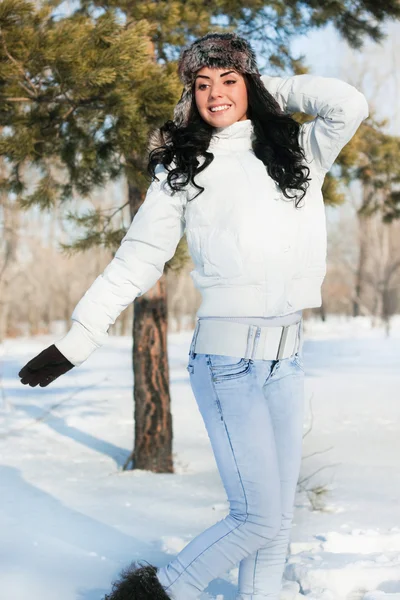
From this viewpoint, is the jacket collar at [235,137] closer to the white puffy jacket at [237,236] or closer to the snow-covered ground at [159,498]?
the white puffy jacket at [237,236]

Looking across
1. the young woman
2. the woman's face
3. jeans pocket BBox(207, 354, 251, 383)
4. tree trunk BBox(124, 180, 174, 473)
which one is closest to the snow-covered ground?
tree trunk BBox(124, 180, 174, 473)

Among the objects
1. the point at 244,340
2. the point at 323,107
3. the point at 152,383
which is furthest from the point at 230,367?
the point at 152,383

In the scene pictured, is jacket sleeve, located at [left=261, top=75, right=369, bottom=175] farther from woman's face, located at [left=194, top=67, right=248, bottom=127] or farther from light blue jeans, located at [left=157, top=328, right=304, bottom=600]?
light blue jeans, located at [left=157, top=328, right=304, bottom=600]

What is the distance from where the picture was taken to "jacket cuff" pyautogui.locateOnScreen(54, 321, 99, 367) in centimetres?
194

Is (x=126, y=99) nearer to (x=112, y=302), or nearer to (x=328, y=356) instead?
(x=112, y=302)

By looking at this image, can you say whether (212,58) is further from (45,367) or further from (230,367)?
(45,367)

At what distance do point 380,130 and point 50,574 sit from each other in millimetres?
4689

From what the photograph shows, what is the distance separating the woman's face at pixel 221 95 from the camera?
201 cm

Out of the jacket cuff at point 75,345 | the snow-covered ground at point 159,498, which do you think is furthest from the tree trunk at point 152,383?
the jacket cuff at point 75,345

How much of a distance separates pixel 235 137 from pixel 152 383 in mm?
3161

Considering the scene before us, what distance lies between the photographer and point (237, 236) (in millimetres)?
1887

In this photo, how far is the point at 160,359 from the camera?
4.96 meters

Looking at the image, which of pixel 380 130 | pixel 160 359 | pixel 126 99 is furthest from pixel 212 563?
pixel 380 130

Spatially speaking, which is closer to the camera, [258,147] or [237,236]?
[237,236]
